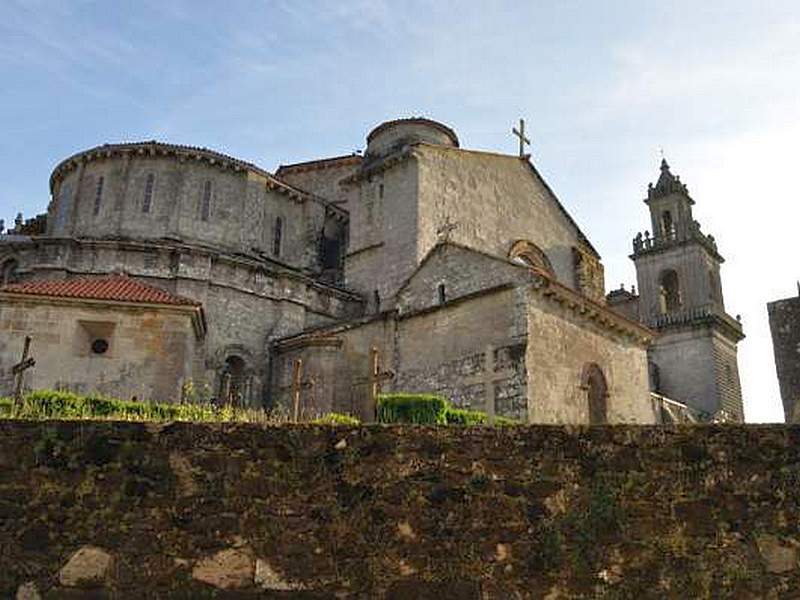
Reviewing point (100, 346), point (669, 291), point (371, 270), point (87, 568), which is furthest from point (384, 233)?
point (669, 291)

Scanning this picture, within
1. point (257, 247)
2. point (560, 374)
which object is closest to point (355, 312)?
point (257, 247)

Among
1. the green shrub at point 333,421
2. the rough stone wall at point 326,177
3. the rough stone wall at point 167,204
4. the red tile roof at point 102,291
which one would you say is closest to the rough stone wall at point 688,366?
the rough stone wall at point 326,177

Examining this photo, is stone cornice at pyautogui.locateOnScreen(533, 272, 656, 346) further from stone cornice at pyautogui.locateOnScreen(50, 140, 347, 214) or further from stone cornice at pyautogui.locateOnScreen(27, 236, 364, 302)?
stone cornice at pyautogui.locateOnScreen(50, 140, 347, 214)

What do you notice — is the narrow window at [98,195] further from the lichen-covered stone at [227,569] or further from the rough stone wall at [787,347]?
the rough stone wall at [787,347]

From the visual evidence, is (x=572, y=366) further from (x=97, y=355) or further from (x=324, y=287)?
(x=97, y=355)

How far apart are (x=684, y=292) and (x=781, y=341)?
120ft

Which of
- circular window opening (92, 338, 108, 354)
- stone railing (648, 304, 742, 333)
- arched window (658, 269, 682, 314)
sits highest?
arched window (658, 269, 682, 314)

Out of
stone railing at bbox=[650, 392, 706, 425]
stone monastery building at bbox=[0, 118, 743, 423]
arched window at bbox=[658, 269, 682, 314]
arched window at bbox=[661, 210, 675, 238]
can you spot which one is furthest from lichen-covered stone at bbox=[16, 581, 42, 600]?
arched window at bbox=[661, 210, 675, 238]

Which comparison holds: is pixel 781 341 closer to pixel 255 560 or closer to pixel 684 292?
pixel 255 560

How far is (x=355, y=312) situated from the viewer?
27.0m

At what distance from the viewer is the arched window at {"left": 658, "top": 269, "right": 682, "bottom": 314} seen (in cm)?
4356

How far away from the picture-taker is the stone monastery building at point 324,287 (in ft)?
59.9

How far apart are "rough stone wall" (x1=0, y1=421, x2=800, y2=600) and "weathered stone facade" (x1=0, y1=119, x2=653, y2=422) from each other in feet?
28.6

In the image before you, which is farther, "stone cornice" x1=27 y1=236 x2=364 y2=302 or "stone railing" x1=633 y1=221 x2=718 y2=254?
"stone railing" x1=633 y1=221 x2=718 y2=254
